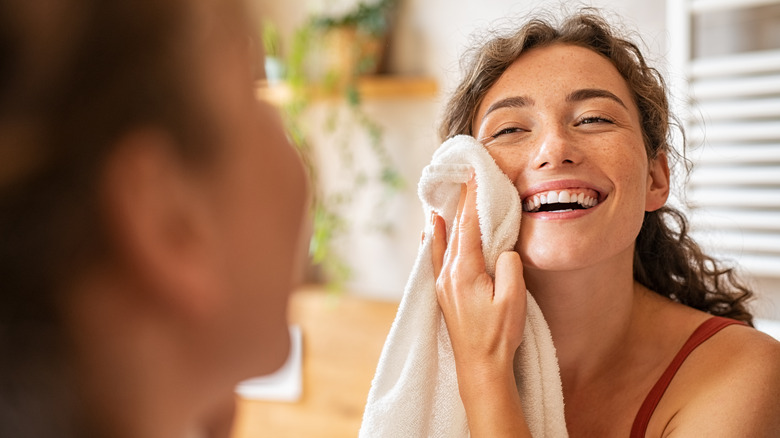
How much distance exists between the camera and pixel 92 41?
19 cm

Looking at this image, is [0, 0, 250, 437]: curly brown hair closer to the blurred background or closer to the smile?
the smile

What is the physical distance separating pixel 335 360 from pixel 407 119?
0.92 m

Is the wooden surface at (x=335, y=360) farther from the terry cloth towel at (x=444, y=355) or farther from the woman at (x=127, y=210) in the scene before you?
the woman at (x=127, y=210)

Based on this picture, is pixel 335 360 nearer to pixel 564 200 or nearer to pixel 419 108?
pixel 419 108

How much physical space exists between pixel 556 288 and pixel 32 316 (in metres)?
0.84

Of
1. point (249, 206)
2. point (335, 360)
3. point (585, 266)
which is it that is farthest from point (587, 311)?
point (335, 360)

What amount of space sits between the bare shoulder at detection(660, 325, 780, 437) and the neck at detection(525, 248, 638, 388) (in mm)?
117

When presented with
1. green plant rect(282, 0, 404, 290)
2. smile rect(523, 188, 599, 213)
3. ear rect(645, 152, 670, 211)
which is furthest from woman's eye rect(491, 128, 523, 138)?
green plant rect(282, 0, 404, 290)

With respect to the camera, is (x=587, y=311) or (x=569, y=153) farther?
(x=587, y=311)

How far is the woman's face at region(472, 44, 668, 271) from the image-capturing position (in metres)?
0.87

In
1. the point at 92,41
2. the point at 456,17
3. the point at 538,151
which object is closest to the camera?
the point at 92,41

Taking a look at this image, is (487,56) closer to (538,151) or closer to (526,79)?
(526,79)

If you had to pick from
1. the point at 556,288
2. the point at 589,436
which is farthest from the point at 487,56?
the point at 589,436

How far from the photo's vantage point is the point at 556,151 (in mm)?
866
